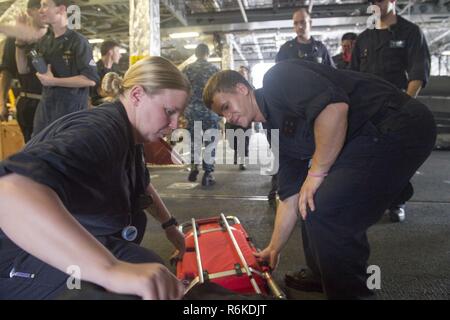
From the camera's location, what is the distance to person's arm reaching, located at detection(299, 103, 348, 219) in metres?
1.22

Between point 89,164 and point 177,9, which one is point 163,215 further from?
point 177,9

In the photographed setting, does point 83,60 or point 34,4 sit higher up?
point 34,4

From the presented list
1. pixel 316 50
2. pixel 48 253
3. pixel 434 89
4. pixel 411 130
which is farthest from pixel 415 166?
pixel 434 89

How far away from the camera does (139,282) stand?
64 cm

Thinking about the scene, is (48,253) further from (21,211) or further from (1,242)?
(1,242)

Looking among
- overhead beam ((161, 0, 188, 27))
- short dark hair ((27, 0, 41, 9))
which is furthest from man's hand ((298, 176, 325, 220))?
overhead beam ((161, 0, 188, 27))

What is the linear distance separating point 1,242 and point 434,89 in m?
7.69

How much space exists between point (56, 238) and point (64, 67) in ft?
6.26

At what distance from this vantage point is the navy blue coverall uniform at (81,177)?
2.19ft

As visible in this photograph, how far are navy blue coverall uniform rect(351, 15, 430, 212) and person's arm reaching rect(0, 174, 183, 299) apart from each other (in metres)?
2.24

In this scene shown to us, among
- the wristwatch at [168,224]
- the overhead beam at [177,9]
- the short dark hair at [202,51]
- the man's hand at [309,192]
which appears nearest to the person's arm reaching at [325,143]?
the man's hand at [309,192]

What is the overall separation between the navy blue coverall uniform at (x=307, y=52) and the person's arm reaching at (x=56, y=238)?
111 inches

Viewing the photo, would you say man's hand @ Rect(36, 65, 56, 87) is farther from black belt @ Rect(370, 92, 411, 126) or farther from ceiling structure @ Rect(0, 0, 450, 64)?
ceiling structure @ Rect(0, 0, 450, 64)

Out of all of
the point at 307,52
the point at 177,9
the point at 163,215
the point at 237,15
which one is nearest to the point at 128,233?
the point at 163,215
